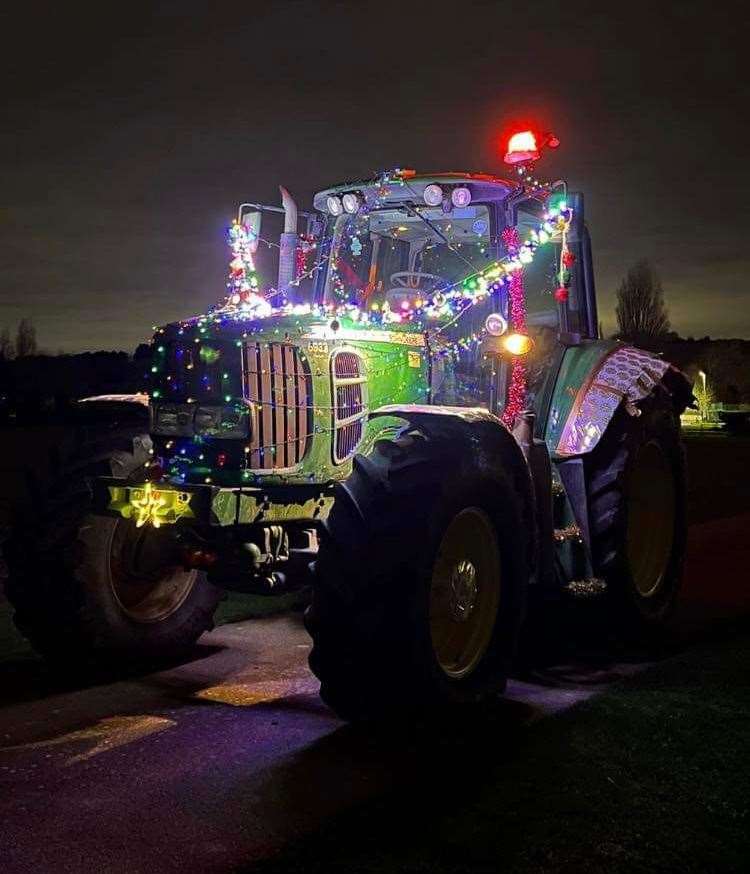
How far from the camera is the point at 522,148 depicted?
7.60 m

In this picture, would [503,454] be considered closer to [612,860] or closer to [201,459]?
[201,459]

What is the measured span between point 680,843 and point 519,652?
3.35 metres

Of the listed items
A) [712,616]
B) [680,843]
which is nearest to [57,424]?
[712,616]

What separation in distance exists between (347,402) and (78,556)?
2.05 m

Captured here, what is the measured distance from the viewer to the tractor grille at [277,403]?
Result: 645 centimetres

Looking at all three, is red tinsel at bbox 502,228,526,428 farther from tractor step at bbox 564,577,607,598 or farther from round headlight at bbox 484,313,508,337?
tractor step at bbox 564,577,607,598

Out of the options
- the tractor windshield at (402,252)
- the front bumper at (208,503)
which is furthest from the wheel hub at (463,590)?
the tractor windshield at (402,252)

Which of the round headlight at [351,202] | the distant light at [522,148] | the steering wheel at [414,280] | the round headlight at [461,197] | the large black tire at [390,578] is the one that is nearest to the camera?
the large black tire at [390,578]

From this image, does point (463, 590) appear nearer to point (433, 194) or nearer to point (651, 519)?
point (433, 194)

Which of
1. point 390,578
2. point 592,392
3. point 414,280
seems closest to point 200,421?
point 390,578

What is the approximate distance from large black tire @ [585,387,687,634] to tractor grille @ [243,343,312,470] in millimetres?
2427

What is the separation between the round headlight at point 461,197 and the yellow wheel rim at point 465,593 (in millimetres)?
2268

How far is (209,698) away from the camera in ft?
21.8

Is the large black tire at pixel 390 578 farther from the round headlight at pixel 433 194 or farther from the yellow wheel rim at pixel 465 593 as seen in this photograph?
the round headlight at pixel 433 194
